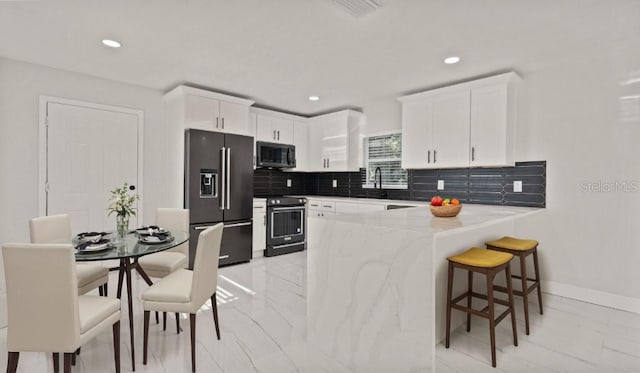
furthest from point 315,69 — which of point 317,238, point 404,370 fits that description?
point 404,370


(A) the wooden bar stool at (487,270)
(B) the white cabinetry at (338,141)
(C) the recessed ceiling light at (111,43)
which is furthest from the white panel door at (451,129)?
(C) the recessed ceiling light at (111,43)

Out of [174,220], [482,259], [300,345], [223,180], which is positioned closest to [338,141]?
[223,180]

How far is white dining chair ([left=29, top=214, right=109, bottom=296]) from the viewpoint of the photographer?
7.76 feet

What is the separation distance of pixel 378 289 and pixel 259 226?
2994 millimetres

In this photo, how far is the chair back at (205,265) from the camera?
2027 millimetres

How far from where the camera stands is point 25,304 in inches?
61.6

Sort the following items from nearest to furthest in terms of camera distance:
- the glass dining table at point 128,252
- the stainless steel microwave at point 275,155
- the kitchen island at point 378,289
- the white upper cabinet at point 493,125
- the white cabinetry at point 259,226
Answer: the kitchen island at point 378,289
the glass dining table at point 128,252
the white upper cabinet at point 493,125
the white cabinetry at point 259,226
the stainless steel microwave at point 275,155

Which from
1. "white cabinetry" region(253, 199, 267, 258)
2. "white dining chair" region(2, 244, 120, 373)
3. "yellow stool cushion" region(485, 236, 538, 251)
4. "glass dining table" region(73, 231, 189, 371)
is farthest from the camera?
"white cabinetry" region(253, 199, 267, 258)

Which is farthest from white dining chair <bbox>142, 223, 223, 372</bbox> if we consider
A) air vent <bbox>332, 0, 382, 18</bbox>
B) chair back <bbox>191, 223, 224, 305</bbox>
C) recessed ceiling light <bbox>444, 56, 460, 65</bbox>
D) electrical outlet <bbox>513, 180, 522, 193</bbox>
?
electrical outlet <bbox>513, 180, 522, 193</bbox>

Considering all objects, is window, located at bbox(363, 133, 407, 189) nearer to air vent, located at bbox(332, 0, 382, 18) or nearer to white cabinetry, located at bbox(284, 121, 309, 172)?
white cabinetry, located at bbox(284, 121, 309, 172)

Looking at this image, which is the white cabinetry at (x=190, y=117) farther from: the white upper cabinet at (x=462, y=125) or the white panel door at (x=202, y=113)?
the white upper cabinet at (x=462, y=125)

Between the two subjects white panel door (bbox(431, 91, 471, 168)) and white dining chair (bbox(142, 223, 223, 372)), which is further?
white panel door (bbox(431, 91, 471, 168))

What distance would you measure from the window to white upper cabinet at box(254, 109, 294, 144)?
1324 mm

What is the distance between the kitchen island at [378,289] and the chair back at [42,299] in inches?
54.8
